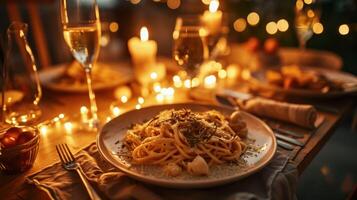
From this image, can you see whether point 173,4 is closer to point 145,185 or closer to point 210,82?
point 210,82

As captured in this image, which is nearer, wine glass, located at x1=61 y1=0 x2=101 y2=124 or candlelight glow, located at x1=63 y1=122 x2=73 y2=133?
wine glass, located at x1=61 y1=0 x2=101 y2=124

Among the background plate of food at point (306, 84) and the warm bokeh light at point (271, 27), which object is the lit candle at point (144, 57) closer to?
the background plate of food at point (306, 84)

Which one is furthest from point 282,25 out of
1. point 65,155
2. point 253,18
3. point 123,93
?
point 65,155

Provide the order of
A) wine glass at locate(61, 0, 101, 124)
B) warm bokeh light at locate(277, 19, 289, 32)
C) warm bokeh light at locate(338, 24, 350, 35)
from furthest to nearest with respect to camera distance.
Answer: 1. warm bokeh light at locate(277, 19, 289, 32)
2. warm bokeh light at locate(338, 24, 350, 35)
3. wine glass at locate(61, 0, 101, 124)

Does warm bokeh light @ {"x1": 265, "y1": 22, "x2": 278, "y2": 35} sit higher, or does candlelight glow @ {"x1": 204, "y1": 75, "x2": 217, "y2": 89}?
warm bokeh light @ {"x1": 265, "y1": 22, "x2": 278, "y2": 35}

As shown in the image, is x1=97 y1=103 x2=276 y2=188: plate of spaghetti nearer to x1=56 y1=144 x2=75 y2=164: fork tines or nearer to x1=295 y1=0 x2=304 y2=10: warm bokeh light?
x1=56 y1=144 x2=75 y2=164: fork tines

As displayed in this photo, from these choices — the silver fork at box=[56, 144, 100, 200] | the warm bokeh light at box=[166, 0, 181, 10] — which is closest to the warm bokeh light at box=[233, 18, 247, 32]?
the warm bokeh light at box=[166, 0, 181, 10]

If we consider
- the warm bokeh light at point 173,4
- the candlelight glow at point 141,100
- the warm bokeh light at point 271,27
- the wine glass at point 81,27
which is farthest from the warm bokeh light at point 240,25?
the wine glass at point 81,27
